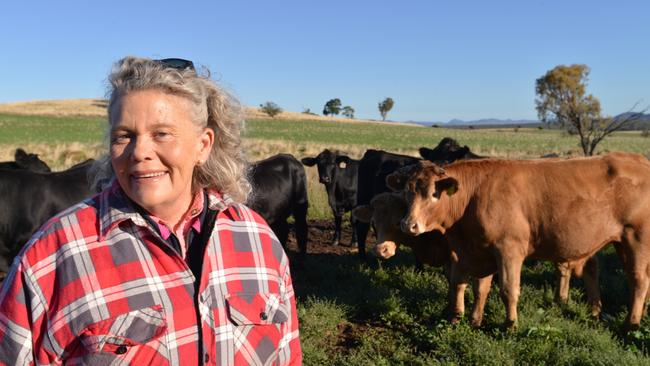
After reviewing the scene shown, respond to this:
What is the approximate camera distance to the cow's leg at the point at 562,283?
20.6 ft

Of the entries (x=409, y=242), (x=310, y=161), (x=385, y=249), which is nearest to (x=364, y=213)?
(x=409, y=242)

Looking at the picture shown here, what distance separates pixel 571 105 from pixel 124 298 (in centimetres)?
2624

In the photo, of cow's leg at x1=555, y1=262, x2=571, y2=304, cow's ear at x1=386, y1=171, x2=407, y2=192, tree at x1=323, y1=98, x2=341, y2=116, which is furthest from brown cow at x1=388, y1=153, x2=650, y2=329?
tree at x1=323, y1=98, x2=341, y2=116

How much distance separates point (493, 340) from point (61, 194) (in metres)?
5.44

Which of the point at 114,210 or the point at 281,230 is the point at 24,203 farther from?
the point at 114,210

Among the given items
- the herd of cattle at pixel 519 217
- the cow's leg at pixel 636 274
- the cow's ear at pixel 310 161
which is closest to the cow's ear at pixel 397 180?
the herd of cattle at pixel 519 217

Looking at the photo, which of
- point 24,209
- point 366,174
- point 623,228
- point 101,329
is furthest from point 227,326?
point 366,174

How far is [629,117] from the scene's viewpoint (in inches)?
691

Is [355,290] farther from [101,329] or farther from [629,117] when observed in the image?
[629,117]

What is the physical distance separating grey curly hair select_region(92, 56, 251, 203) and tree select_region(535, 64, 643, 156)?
22994 millimetres

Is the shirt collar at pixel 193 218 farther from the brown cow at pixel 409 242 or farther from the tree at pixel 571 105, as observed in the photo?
the tree at pixel 571 105

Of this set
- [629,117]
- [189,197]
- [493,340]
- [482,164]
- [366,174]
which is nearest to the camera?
[189,197]

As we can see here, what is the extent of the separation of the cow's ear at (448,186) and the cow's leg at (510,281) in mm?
866

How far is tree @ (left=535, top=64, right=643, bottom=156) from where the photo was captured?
2364cm
